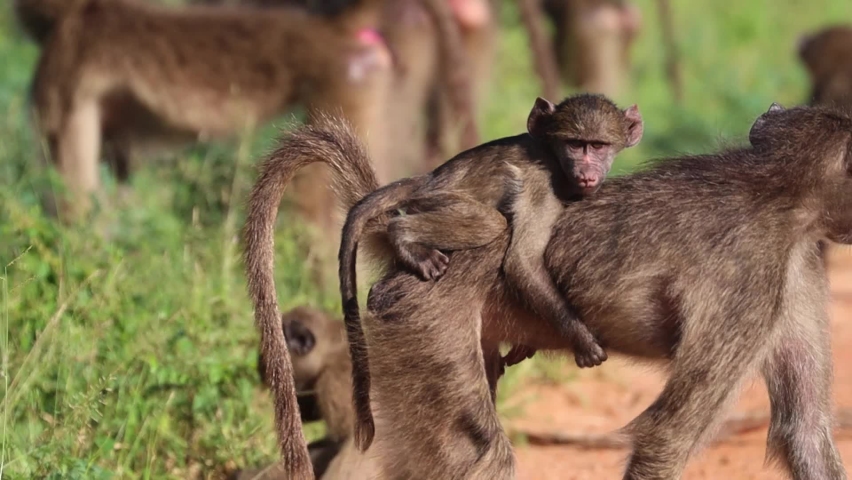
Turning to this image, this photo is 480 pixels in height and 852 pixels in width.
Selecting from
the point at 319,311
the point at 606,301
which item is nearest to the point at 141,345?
the point at 319,311

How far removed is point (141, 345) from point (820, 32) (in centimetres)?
652

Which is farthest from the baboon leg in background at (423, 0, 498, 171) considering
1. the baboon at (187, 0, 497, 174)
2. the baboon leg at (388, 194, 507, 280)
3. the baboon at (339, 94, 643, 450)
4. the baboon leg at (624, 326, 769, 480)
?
the baboon leg at (624, 326, 769, 480)

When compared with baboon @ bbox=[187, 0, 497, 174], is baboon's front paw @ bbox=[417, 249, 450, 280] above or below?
below

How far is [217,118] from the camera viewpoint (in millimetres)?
7453

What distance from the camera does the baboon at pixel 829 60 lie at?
342 inches

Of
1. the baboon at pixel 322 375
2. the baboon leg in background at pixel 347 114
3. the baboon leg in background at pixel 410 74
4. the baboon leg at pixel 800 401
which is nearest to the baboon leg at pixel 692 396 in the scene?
the baboon leg at pixel 800 401

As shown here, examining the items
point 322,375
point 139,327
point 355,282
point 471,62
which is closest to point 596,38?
point 471,62

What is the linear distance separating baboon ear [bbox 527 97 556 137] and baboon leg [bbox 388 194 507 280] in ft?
0.99

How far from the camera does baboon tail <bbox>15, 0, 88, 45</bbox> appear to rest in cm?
748

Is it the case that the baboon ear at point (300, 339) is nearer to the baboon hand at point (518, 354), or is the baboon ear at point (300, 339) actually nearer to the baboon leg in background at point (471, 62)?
the baboon hand at point (518, 354)

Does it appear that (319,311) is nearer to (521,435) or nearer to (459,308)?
(521,435)

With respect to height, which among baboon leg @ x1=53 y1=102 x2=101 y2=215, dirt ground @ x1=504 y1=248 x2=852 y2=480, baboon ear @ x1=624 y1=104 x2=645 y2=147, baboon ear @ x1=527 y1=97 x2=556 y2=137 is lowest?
dirt ground @ x1=504 y1=248 x2=852 y2=480

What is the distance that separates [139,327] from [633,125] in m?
1.84

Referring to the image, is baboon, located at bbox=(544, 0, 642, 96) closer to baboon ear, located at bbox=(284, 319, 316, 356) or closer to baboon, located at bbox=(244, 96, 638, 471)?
baboon ear, located at bbox=(284, 319, 316, 356)
